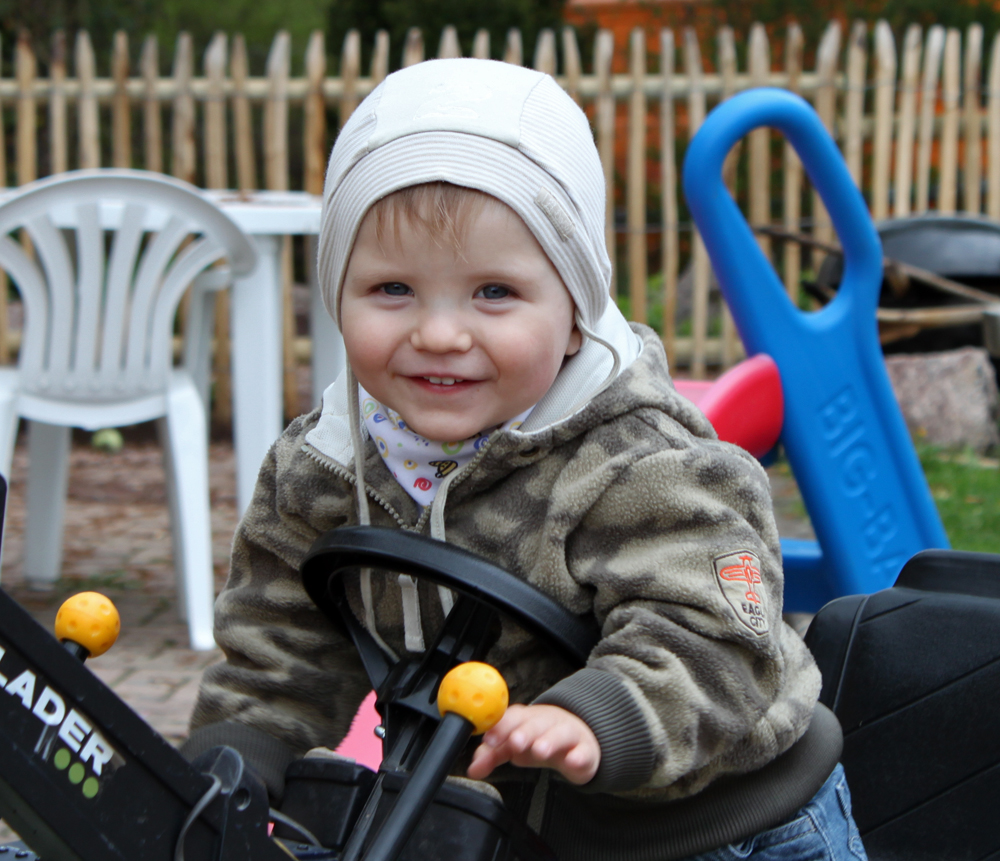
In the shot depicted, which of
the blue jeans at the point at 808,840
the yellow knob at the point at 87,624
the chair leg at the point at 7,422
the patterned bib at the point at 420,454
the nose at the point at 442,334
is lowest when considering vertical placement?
the chair leg at the point at 7,422

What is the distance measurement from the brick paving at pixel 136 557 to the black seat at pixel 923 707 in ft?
5.06

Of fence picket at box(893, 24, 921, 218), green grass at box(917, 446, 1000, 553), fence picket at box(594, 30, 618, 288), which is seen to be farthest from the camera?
fence picket at box(893, 24, 921, 218)

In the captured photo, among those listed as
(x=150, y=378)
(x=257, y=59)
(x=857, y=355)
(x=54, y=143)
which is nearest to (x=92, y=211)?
(x=150, y=378)

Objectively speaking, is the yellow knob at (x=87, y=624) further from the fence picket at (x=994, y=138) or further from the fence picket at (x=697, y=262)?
the fence picket at (x=994, y=138)

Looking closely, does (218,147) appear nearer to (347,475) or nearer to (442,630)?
(347,475)

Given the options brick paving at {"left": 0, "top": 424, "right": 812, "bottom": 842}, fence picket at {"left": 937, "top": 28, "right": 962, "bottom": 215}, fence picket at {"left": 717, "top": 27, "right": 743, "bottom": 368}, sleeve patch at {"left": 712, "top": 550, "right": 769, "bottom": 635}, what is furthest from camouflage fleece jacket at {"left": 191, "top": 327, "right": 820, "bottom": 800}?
fence picket at {"left": 937, "top": 28, "right": 962, "bottom": 215}

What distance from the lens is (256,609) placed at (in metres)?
1.34

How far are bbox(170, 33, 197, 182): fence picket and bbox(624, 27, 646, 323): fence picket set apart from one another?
2.30 metres

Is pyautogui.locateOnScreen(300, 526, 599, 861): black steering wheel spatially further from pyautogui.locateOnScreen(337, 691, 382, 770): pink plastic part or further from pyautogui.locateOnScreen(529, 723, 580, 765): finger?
pyautogui.locateOnScreen(337, 691, 382, 770): pink plastic part

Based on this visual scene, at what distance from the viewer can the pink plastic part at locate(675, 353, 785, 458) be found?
2.02m

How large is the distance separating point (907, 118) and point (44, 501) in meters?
4.83

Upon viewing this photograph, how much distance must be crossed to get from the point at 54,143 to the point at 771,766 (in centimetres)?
593

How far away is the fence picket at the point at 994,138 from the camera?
20.8 feet

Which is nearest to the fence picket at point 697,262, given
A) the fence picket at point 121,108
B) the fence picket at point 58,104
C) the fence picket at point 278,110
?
the fence picket at point 278,110
